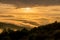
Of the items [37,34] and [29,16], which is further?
[29,16]

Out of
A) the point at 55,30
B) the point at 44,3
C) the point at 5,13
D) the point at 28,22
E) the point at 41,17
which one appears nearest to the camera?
the point at 55,30

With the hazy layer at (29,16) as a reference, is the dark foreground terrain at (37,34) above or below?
below

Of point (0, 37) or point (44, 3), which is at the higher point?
point (44, 3)

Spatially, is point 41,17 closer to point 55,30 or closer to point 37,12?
point 37,12

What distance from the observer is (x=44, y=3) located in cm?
823

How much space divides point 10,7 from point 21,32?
4.33 m

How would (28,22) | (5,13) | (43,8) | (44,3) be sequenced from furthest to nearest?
1. (44,3)
2. (43,8)
3. (5,13)
4. (28,22)

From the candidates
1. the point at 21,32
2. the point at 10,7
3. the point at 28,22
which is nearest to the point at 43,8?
the point at 10,7

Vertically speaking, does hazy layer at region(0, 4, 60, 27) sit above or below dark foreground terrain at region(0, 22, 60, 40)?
above

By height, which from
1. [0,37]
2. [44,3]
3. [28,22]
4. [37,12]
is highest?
[44,3]

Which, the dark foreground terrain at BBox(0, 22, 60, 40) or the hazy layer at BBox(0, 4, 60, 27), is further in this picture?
the hazy layer at BBox(0, 4, 60, 27)

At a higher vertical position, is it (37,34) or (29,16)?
(29,16)

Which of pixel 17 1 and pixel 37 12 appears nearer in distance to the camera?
pixel 37 12

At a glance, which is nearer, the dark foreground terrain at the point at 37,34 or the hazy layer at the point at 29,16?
the dark foreground terrain at the point at 37,34
